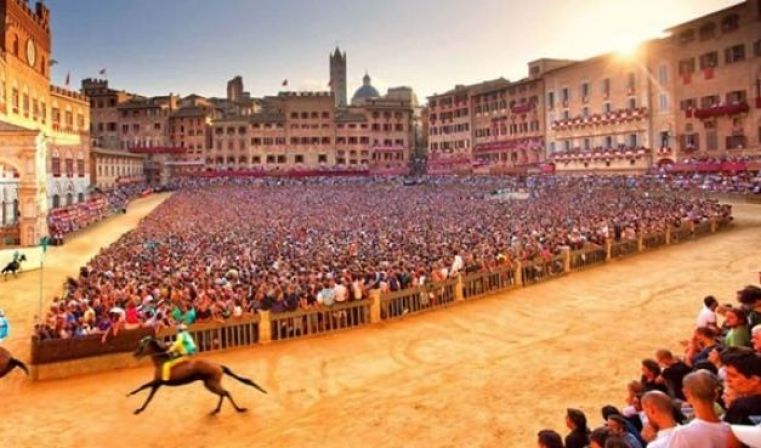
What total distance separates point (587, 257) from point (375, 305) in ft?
36.2

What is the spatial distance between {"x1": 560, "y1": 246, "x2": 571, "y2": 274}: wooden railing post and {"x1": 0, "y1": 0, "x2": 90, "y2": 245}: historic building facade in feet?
99.8

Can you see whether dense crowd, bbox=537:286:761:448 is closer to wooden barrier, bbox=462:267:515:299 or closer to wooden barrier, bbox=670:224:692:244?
wooden barrier, bbox=462:267:515:299

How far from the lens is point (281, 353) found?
1451 centimetres

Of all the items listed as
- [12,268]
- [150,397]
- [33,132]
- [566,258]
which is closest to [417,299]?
[566,258]

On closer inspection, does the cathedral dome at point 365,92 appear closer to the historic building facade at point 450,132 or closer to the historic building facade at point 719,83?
the historic building facade at point 450,132

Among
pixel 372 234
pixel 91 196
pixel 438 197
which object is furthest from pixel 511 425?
pixel 91 196

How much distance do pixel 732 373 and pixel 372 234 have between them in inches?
1013

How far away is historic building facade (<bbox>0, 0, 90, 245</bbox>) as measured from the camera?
34.3 meters

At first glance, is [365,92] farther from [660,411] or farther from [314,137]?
[660,411]

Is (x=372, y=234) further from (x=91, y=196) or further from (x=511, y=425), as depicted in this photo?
(x=91, y=196)

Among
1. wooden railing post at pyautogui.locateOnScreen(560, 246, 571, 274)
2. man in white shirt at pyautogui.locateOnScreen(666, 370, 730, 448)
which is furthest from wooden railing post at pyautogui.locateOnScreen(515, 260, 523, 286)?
man in white shirt at pyautogui.locateOnScreen(666, 370, 730, 448)

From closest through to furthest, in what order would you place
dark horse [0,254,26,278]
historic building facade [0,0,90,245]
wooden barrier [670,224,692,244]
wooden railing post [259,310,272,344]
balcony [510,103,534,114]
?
wooden railing post [259,310,272,344] < dark horse [0,254,26,278] < wooden barrier [670,224,692,244] < historic building facade [0,0,90,245] < balcony [510,103,534,114]

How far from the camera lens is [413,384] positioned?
39.2 ft

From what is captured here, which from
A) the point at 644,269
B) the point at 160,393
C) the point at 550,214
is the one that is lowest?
the point at 160,393
